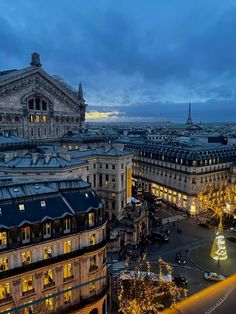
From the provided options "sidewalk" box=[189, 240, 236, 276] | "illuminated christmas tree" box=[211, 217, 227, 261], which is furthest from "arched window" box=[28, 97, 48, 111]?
"illuminated christmas tree" box=[211, 217, 227, 261]

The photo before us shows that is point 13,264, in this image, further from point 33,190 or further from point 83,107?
point 83,107

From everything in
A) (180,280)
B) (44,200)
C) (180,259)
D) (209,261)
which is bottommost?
(209,261)

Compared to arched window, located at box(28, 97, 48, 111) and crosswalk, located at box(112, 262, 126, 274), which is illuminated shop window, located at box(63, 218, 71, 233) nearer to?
crosswalk, located at box(112, 262, 126, 274)

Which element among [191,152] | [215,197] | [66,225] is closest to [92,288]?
[66,225]

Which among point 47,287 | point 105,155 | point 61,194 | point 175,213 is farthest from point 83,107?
point 47,287

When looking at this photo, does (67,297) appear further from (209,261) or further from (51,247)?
(209,261)

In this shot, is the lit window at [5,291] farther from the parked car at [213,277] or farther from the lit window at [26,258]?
the parked car at [213,277]

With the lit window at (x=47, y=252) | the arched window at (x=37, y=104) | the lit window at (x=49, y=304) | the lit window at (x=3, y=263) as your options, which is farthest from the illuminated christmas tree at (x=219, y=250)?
the arched window at (x=37, y=104)

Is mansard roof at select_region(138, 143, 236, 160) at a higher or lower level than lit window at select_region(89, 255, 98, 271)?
higher
